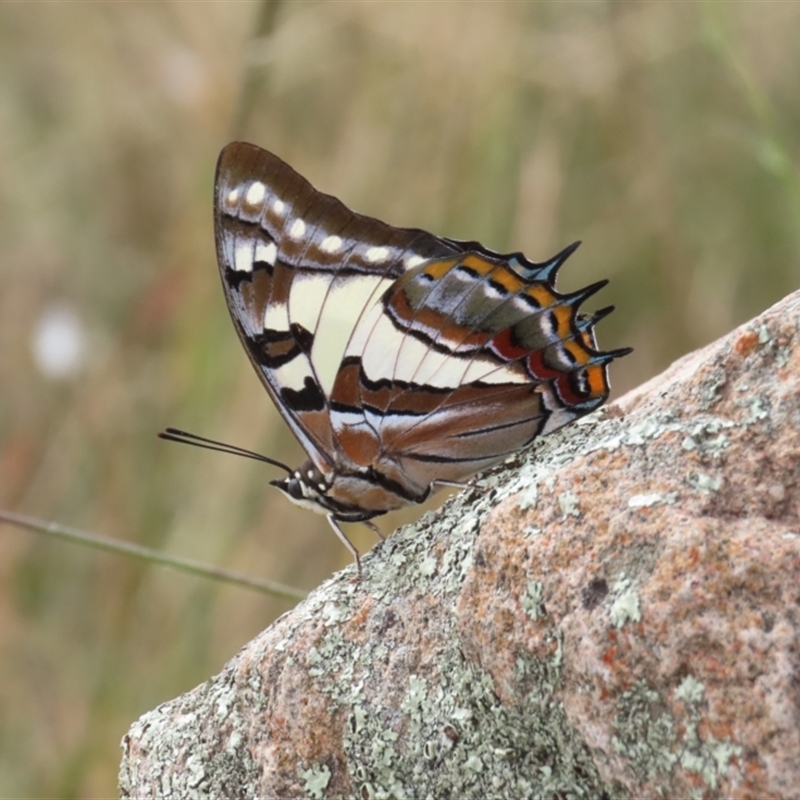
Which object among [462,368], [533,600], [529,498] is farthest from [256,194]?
[533,600]

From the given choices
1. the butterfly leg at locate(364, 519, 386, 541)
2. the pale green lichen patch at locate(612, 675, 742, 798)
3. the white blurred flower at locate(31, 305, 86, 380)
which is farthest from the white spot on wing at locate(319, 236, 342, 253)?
the white blurred flower at locate(31, 305, 86, 380)

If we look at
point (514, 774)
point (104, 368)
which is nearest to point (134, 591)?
point (104, 368)

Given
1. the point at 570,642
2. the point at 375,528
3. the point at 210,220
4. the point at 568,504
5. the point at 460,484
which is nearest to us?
the point at 570,642

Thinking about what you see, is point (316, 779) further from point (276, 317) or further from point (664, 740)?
point (276, 317)

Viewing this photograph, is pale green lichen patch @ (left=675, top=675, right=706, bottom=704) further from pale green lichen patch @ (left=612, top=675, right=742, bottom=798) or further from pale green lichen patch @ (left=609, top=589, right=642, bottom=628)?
pale green lichen patch @ (left=609, top=589, right=642, bottom=628)

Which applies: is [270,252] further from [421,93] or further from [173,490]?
[421,93]

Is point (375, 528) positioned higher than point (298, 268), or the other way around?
point (298, 268)

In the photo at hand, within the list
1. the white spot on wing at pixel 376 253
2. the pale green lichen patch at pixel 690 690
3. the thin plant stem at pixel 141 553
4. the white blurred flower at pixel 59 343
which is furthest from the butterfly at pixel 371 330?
the white blurred flower at pixel 59 343
